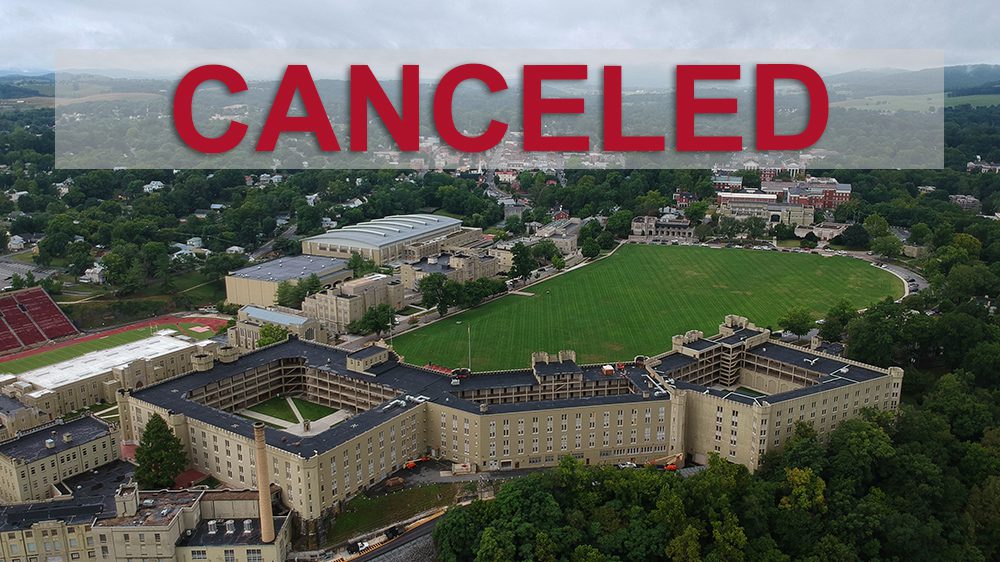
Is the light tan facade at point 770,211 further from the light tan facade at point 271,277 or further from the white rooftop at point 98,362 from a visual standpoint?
the white rooftop at point 98,362

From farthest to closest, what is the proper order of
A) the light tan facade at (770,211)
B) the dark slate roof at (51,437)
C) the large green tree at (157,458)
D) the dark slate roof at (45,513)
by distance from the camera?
the light tan facade at (770,211), the dark slate roof at (51,437), the large green tree at (157,458), the dark slate roof at (45,513)

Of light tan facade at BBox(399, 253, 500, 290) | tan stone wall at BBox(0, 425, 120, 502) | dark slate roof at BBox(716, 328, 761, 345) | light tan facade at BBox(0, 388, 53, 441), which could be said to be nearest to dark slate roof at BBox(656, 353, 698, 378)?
dark slate roof at BBox(716, 328, 761, 345)

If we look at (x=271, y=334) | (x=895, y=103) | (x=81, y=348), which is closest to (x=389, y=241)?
(x=271, y=334)

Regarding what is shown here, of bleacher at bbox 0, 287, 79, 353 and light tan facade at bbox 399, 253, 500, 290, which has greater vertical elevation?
light tan facade at bbox 399, 253, 500, 290

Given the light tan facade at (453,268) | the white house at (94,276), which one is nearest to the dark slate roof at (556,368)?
the light tan facade at (453,268)

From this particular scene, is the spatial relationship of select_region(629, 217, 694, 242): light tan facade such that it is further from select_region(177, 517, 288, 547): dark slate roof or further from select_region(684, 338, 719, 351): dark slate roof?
select_region(177, 517, 288, 547): dark slate roof

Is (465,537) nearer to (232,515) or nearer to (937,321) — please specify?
(232,515)

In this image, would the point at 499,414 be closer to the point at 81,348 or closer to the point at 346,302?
the point at 346,302
